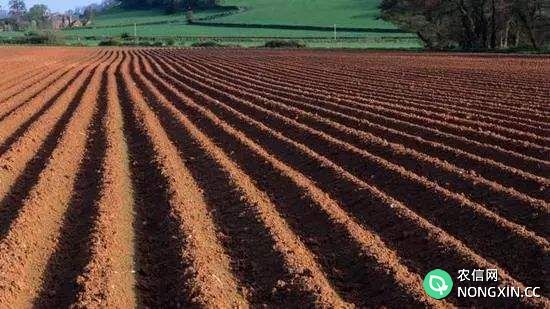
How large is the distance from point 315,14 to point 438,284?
9571cm

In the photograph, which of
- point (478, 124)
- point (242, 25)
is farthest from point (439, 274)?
point (242, 25)

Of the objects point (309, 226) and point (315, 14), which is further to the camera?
point (315, 14)

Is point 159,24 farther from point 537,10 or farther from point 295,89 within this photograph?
point 295,89

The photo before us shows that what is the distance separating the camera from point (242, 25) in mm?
95562

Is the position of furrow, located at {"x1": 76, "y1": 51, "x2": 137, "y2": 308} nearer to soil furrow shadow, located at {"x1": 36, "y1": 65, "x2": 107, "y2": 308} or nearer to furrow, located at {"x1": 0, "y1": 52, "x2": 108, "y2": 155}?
soil furrow shadow, located at {"x1": 36, "y1": 65, "x2": 107, "y2": 308}

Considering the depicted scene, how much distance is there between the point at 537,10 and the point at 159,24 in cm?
7169

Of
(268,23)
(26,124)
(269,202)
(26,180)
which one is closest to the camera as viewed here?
(269,202)

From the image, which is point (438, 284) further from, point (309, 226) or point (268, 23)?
point (268, 23)

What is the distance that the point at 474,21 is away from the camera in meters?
52.5

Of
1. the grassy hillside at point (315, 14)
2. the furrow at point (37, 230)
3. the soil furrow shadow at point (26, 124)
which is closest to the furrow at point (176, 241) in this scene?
the furrow at point (37, 230)

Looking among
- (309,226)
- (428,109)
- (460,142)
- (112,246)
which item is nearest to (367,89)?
(428,109)

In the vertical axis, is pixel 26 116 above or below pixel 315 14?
below

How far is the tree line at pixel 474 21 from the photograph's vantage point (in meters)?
46.7

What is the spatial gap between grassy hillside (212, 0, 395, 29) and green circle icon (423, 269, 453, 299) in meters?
80.3
